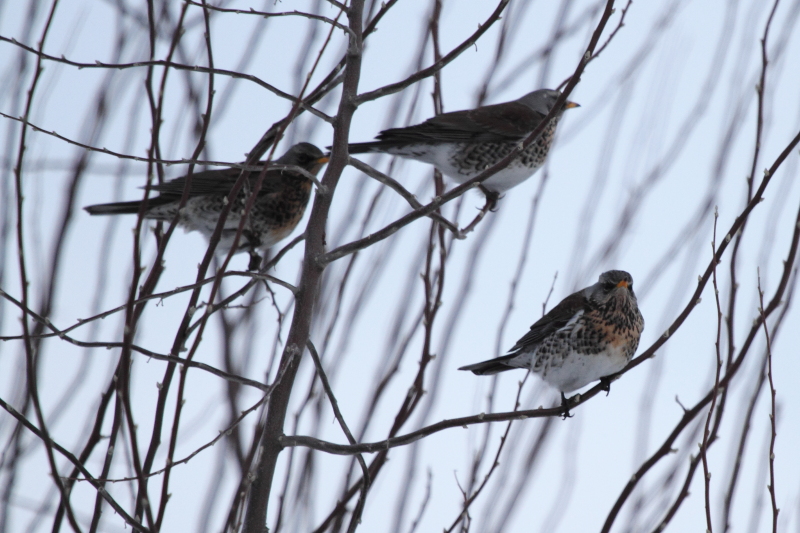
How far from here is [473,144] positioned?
4.82 m

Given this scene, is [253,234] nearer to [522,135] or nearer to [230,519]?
[522,135]

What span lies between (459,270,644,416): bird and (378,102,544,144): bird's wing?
1309 mm

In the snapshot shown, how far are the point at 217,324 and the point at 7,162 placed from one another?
1.01 metres

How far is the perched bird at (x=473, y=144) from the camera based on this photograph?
443 cm

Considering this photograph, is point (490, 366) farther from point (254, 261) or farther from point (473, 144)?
point (473, 144)

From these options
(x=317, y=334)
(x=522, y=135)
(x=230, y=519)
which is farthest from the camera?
(x=522, y=135)

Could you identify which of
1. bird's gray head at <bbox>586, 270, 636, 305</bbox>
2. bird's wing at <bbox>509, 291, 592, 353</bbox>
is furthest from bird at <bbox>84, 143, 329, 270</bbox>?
bird's gray head at <bbox>586, 270, 636, 305</bbox>

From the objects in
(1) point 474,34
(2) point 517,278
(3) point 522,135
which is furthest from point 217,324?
(3) point 522,135

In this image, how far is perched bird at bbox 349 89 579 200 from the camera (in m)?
4.43

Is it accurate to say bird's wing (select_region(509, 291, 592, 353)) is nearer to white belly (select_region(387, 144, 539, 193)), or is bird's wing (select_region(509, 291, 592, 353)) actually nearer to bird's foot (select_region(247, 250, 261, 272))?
white belly (select_region(387, 144, 539, 193))

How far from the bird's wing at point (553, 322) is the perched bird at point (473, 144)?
92cm

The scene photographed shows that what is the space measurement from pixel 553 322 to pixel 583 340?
23 cm

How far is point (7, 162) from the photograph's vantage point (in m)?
2.92

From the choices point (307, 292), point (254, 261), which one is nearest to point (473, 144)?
point (254, 261)
